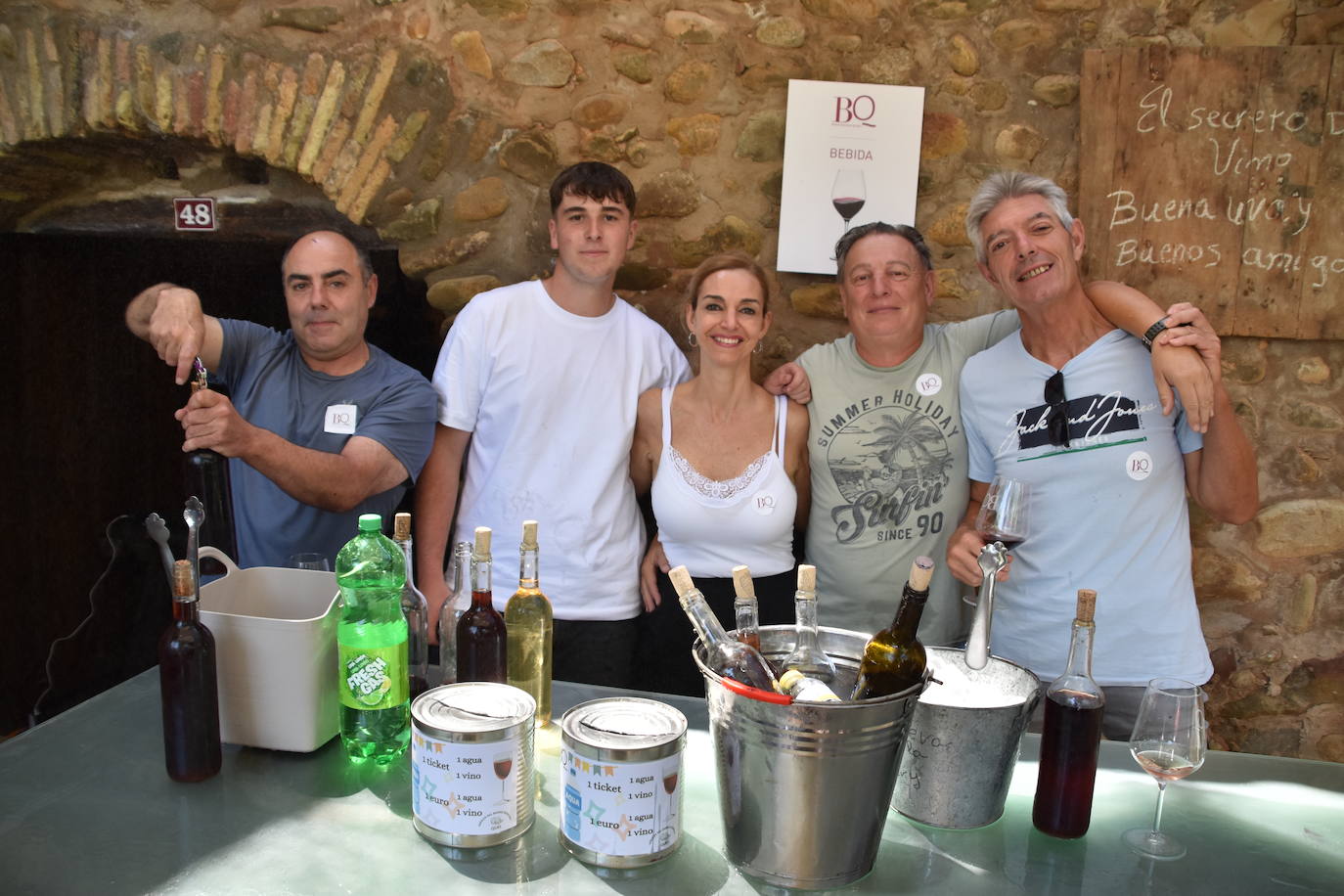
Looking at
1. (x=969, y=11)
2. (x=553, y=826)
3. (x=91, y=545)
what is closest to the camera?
(x=553, y=826)

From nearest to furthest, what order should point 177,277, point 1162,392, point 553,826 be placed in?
point 553,826, point 1162,392, point 177,277

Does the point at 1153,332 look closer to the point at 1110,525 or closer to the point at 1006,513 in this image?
the point at 1110,525

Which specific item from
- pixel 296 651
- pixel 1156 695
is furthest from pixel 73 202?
pixel 1156 695

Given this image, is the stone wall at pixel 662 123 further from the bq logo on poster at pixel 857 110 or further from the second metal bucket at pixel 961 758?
the second metal bucket at pixel 961 758

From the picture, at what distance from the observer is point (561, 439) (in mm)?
2637

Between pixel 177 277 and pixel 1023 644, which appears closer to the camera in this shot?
pixel 1023 644

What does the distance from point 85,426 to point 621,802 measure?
132 inches

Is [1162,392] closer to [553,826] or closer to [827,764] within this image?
[827,764]

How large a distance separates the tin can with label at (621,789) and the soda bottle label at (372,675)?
0.33 metres

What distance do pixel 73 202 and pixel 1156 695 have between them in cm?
375

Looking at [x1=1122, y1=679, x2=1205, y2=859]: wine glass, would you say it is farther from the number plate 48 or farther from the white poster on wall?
the number plate 48

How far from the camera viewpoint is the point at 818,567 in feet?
8.20

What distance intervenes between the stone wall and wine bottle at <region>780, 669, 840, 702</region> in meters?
1.85

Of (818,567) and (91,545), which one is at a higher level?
(818,567)
